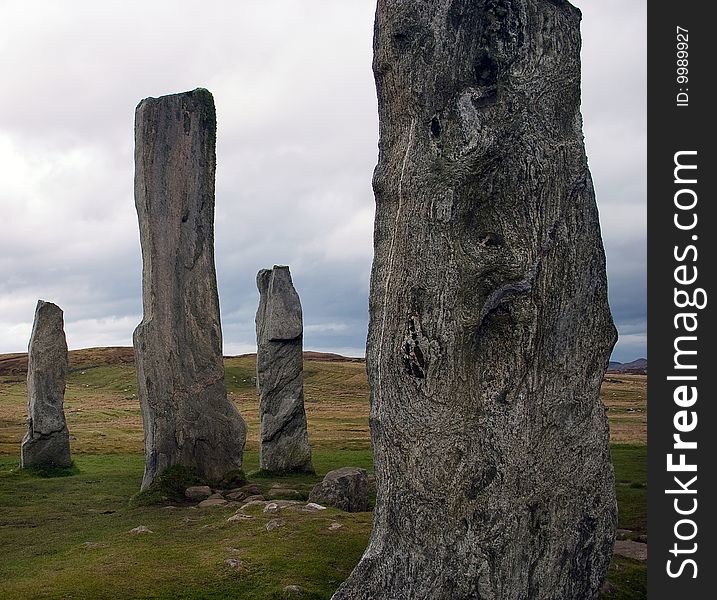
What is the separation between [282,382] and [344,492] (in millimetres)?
7513

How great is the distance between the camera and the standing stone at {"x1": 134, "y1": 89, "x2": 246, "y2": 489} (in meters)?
16.4

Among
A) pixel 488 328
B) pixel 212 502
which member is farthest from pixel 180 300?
pixel 488 328

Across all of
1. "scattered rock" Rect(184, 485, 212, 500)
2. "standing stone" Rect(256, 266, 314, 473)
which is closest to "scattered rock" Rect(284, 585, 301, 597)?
"scattered rock" Rect(184, 485, 212, 500)

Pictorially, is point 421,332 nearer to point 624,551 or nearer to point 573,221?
point 573,221

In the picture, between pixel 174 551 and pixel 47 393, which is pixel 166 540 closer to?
pixel 174 551

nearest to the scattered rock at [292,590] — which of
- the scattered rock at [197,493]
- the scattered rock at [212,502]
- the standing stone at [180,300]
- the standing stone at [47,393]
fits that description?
the scattered rock at [212,502]

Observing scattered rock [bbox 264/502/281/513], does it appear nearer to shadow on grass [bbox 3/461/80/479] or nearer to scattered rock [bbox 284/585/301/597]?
scattered rock [bbox 284/585/301/597]

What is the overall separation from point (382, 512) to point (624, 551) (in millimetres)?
4565

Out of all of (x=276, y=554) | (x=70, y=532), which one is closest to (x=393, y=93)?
(x=276, y=554)

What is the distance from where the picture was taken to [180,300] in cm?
1675

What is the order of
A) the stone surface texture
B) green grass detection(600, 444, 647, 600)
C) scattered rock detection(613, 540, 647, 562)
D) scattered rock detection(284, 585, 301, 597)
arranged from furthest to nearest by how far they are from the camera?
1. the stone surface texture
2. scattered rock detection(613, 540, 647, 562)
3. green grass detection(600, 444, 647, 600)
4. scattered rock detection(284, 585, 301, 597)

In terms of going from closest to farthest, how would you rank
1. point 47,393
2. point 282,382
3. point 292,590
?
point 292,590, point 282,382, point 47,393

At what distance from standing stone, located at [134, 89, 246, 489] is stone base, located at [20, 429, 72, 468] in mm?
5379

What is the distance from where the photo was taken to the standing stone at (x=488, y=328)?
713 centimetres
